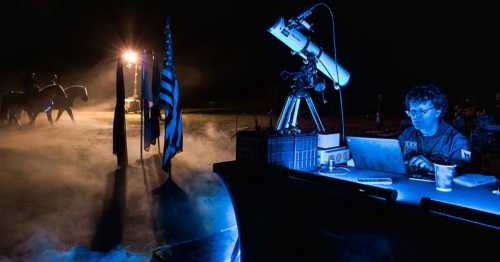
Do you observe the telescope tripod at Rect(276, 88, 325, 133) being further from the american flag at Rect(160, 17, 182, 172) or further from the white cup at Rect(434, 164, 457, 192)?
the american flag at Rect(160, 17, 182, 172)

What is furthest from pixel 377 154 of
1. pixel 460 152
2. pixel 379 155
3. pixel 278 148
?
pixel 460 152

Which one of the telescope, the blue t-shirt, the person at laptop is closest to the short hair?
the person at laptop

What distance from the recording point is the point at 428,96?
278cm

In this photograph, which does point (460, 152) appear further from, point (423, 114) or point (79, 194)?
point (79, 194)

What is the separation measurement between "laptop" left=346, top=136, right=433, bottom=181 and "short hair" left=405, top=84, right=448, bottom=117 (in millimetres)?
666

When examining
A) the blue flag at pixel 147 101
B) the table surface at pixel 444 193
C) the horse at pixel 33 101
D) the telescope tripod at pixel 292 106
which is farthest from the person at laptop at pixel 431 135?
the horse at pixel 33 101

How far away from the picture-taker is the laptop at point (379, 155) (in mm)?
2244

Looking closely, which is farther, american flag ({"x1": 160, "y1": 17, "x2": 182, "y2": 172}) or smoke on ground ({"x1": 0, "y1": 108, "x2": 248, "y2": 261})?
american flag ({"x1": 160, "y1": 17, "x2": 182, "y2": 172})

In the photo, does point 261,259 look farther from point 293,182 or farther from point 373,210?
point 373,210

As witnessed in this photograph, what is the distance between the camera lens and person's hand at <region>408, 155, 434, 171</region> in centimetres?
255

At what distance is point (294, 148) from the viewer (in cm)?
231

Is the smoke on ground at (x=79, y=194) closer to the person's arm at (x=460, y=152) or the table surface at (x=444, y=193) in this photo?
the table surface at (x=444, y=193)

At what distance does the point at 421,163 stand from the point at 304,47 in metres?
1.37

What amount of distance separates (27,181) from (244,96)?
19565 millimetres
